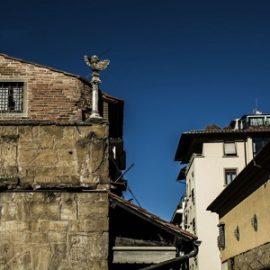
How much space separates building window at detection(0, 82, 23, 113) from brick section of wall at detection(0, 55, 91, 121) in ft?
0.39

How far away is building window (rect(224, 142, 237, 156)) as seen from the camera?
37.2m

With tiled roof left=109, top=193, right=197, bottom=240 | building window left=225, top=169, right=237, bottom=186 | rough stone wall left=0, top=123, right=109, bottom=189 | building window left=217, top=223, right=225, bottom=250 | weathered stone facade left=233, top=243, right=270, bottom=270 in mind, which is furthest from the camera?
building window left=225, top=169, right=237, bottom=186

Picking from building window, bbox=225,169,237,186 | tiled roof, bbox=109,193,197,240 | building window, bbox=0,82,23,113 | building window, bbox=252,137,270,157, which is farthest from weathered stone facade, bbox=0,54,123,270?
building window, bbox=252,137,270,157

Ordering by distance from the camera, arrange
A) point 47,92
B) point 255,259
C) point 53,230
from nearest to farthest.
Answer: point 53,230
point 47,92
point 255,259

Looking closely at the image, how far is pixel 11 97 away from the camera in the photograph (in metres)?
12.3

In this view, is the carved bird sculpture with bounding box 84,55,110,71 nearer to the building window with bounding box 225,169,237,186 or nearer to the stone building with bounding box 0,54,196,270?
the stone building with bounding box 0,54,196,270

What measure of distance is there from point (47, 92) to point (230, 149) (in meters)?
26.5

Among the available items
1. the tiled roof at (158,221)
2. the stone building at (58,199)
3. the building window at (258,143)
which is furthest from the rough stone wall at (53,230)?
the building window at (258,143)

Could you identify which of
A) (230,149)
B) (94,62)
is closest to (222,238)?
(230,149)

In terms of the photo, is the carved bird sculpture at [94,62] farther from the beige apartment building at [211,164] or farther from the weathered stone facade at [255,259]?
the beige apartment building at [211,164]

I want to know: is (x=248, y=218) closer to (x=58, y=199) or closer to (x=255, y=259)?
(x=255, y=259)

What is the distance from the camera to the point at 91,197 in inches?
373

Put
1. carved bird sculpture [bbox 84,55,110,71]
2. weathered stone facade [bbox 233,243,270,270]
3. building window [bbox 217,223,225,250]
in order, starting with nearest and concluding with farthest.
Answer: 1. carved bird sculpture [bbox 84,55,110,71]
2. weathered stone facade [bbox 233,243,270,270]
3. building window [bbox 217,223,225,250]

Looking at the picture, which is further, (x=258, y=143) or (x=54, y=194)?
(x=258, y=143)
